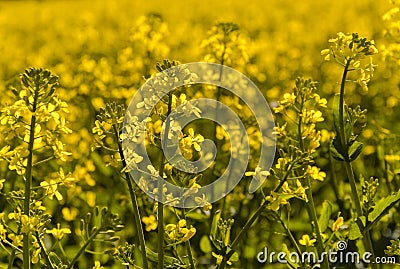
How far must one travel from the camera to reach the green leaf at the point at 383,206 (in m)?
2.18

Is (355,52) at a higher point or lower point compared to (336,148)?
higher

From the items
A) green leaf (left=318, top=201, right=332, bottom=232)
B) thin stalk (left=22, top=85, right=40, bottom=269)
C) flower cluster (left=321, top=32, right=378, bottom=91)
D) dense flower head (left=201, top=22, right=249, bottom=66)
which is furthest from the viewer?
dense flower head (left=201, top=22, right=249, bottom=66)

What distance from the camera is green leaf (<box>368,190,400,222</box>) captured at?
7.14ft

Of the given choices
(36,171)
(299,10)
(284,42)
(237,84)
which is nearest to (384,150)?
(237,84)

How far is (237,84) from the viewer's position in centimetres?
365

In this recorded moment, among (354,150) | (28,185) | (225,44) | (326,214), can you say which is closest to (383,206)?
(354,150)

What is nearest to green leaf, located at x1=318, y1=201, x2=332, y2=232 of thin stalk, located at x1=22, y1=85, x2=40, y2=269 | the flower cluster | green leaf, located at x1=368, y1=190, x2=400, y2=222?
green leaf, located at x1=368, y1=190, x2=400, y2=222

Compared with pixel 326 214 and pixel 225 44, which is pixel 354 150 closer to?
pixel 326 214

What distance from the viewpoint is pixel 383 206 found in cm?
225

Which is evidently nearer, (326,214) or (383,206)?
(383,206)

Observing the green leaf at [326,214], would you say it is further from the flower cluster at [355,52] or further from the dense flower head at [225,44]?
the dense flower head at [225,44]

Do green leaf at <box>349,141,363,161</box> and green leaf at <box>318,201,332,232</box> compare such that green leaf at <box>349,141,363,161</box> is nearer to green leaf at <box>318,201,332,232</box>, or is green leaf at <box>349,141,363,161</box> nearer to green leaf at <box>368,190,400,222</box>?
green leaf at <box>368,190,400,222</box>

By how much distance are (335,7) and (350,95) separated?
6597mm

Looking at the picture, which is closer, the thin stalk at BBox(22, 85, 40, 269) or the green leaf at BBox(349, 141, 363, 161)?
the thin stalk at BBox(22, 85, 40, 269)
